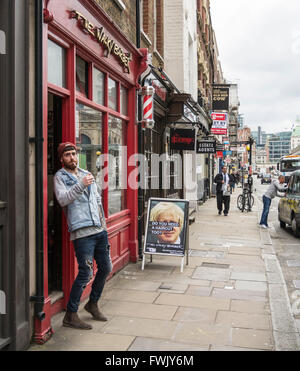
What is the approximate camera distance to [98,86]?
22.6 feet

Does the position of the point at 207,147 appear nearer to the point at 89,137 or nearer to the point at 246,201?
the point at 246,201

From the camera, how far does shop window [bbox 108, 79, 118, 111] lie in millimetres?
7434

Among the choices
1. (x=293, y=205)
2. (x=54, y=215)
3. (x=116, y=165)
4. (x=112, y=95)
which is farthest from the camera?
(x=293, y=205)

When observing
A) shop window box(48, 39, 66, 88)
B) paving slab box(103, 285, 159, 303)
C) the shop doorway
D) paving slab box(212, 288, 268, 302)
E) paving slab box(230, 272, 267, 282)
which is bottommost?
paving slab box(230, 272, 267, 282)

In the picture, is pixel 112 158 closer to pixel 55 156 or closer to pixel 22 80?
pixel 55 156

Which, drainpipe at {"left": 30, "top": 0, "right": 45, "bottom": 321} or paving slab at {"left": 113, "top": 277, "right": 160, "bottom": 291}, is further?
paving slab at {"left": 113, "top": 277, "right": 160, "bottom": 291}

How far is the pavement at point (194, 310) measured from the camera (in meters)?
4.53

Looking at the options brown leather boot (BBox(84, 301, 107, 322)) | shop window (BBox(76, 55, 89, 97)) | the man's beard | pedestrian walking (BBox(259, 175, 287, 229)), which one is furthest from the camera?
pedestrian walking (BBox(259, 175, 287, 229))

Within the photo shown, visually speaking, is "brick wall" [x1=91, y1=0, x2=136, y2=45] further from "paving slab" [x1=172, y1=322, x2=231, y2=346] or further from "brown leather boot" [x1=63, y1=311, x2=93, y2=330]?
"paving slab" [x1=172, y1=322, x2=231, y2=346]

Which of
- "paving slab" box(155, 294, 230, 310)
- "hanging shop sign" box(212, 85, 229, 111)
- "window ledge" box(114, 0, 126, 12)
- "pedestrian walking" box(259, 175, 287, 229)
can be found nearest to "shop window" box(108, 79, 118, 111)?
"window ledge" box(114, 0, 126, 12)

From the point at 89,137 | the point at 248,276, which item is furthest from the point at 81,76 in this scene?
the point at 248,276

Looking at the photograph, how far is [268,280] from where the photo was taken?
7.38 meters

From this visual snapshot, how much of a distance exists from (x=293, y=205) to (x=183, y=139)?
384 cm
